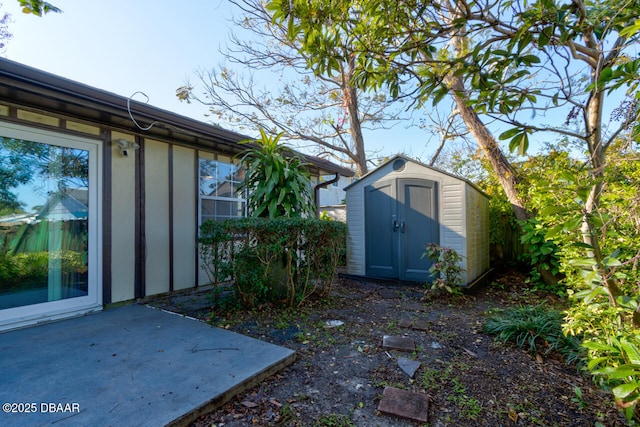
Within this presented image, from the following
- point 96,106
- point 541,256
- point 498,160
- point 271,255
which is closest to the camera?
point 96,106

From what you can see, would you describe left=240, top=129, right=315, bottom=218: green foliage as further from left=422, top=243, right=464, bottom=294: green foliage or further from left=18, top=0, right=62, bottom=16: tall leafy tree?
left=18, top=0, right=62, bottom=16: tall leafy tree

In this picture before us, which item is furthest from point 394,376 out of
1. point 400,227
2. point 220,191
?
point 220,191

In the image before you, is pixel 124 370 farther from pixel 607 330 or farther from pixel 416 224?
pixel 416 224

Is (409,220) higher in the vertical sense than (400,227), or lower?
higher

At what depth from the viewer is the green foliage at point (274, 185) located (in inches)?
160

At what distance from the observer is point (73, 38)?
5.03 m

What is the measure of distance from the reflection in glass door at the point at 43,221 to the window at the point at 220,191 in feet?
5.10

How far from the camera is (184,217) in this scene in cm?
455

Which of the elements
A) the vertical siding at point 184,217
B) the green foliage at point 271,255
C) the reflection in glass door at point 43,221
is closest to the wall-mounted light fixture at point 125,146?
the reflection in glass door at point 43,221

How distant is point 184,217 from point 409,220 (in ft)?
12.2

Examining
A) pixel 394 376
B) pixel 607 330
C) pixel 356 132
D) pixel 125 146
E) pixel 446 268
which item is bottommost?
pixel 394 376

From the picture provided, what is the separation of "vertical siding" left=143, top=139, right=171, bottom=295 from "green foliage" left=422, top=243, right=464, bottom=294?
12.8 feet

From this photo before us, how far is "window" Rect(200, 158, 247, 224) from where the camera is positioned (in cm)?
488

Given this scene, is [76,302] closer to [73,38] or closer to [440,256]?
[73,38]
